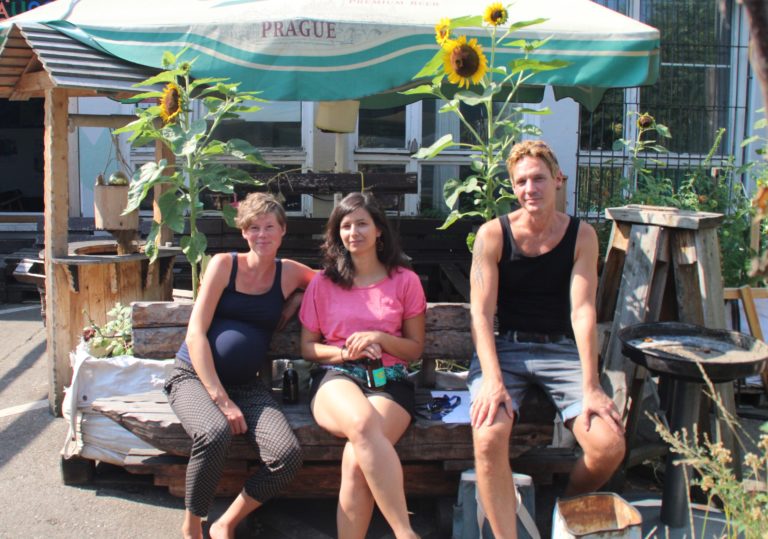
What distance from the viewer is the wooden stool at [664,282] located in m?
3.46

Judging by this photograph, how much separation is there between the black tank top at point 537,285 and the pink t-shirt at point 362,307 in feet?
1.28

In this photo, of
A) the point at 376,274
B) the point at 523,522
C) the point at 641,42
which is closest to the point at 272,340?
the point at 376,274

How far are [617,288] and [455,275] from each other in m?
2.28

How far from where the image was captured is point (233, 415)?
122 inches

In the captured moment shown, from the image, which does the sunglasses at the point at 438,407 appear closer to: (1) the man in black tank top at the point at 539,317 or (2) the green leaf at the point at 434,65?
(1) the man in black tank top at the point at 539,317

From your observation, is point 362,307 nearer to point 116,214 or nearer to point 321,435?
point 321,435

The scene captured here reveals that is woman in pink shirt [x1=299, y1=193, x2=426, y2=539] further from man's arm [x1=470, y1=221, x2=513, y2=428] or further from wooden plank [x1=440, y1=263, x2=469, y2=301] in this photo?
wooden plank [x1=440, y1=263, x2=469, y2=301]

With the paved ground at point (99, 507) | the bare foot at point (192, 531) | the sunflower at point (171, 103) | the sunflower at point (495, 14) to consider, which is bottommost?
the paved ground at point (99, 507)

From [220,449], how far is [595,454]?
1.46m

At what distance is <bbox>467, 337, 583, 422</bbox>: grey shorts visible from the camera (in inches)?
124

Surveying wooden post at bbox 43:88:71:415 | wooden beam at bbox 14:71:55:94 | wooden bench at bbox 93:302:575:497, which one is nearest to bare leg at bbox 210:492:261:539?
wooden bench at bbox 93:302:575:497

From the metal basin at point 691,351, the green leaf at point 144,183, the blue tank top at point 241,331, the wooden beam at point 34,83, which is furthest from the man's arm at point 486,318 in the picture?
the wooden beam at point 34,83

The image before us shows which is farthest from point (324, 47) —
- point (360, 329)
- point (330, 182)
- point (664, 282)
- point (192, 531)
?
point (192, 531)

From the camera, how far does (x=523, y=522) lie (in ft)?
9.57
